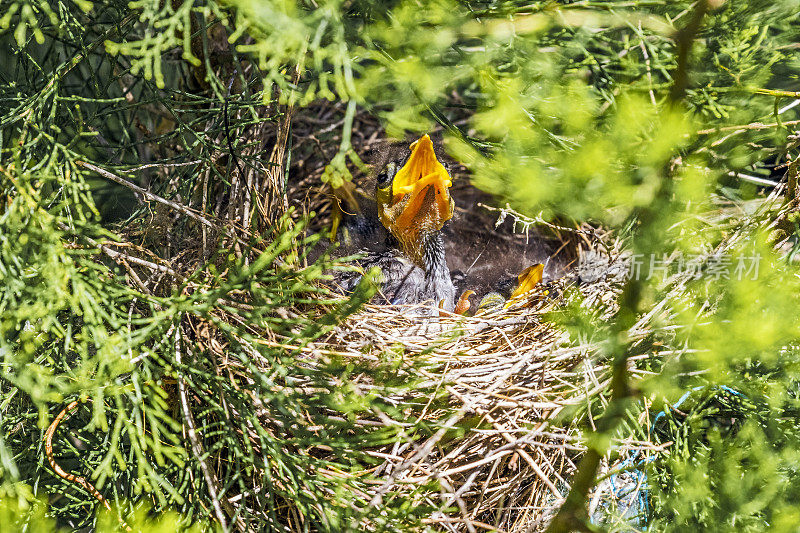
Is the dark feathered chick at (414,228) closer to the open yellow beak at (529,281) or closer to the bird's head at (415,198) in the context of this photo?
the bird's head at (415,198)

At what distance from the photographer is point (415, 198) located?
169cm

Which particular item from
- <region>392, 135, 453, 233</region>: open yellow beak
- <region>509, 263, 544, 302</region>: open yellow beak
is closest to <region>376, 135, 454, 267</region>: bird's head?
<region>392, 135, 453, 233</region>: open yellow beak

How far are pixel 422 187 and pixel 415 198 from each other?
64 millimetres

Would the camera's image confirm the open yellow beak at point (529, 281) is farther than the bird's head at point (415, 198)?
Yes

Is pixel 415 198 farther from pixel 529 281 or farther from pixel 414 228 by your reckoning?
pixel 529 281

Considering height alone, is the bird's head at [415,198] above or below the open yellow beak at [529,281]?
above

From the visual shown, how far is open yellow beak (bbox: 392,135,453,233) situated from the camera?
1.62 metres

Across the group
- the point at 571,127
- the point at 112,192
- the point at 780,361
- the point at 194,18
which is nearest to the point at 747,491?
the point at 780,361

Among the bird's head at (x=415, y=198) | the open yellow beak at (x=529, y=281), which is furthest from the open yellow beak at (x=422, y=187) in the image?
the open yellow beak at (x=529, y=281)

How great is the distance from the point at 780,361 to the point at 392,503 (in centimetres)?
57

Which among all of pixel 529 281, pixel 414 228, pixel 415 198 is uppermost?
pixel 415 198

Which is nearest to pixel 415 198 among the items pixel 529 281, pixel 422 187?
pixel 422 187

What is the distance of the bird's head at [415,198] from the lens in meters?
1.63

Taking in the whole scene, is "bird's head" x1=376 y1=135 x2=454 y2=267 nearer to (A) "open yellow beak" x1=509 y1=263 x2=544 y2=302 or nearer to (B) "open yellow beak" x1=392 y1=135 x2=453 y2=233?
(B) "open yellow beak" x1=392 y1=135 x2=453 y2=233
